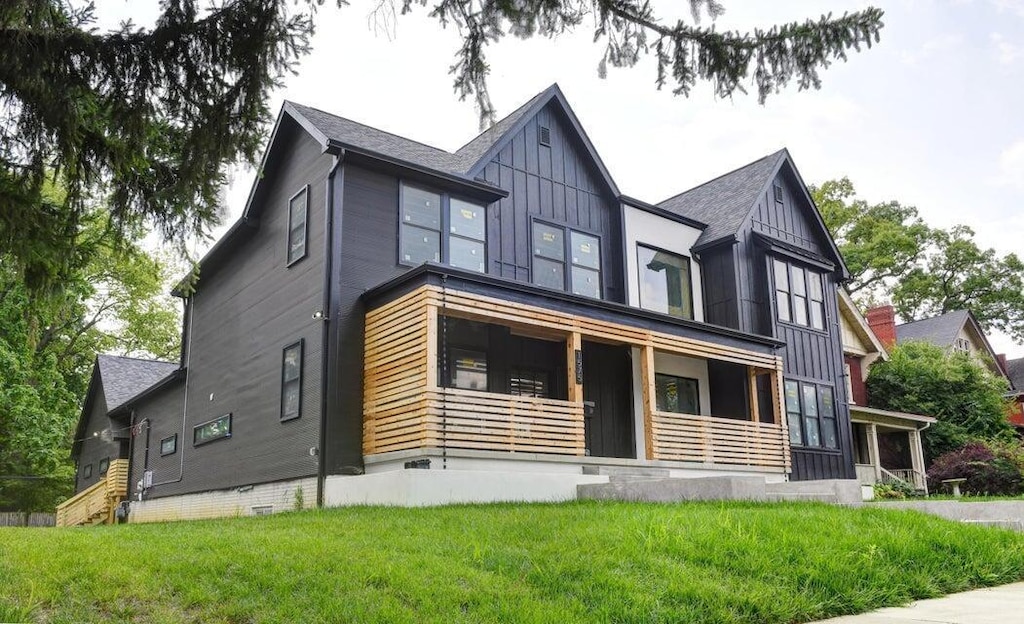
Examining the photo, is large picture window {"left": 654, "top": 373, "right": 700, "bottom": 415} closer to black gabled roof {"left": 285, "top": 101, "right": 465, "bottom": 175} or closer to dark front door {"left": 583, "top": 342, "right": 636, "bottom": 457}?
dark front door {"left": 583, "top": 342, "right": 636, "bottom": 457}

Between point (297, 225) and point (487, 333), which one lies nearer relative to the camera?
point (487, 333)

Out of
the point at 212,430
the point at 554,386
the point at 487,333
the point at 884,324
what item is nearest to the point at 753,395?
the point at 554,386

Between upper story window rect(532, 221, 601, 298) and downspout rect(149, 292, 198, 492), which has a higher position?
upper story window rect(532, 221, 601, 298)

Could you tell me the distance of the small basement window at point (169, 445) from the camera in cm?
2044

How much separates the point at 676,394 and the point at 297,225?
28.7 ft

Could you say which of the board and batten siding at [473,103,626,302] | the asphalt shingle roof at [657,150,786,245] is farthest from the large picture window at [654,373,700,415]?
the asphalt shingle roof at [657,150,786,245]

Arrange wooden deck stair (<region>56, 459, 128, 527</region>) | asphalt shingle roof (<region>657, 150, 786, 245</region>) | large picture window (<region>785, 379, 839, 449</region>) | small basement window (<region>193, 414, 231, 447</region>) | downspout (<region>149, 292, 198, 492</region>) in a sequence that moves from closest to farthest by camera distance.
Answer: small basement window (<region>193, 414, 231, 447</region>)
large picture window (<region>785, 379, 839, 449</region>)
downspout (<region>149, 292, 198, 492</region>)
asphalt shingle roof (<region>657, 150, 786, 245</region>)
wooden deck stair (<region>56, 459, 128, 527</region>)

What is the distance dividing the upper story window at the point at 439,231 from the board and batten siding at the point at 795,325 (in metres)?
6.89

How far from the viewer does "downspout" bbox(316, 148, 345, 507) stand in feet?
43.2

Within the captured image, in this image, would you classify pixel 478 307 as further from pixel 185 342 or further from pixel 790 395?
pixel 185 342

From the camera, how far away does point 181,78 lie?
246 inches

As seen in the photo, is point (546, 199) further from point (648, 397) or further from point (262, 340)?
point (262, 340)

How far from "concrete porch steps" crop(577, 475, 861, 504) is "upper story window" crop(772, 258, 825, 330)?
8458mm

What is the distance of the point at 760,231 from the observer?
20.7 metres
